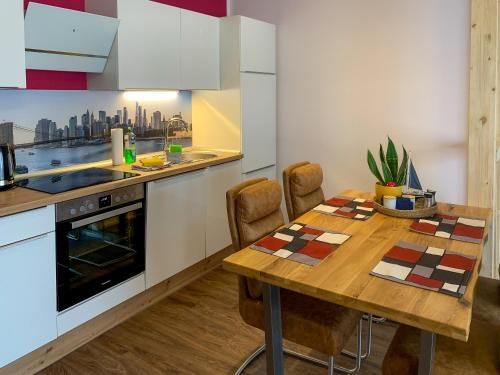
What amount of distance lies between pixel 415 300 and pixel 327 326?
1.69 feet

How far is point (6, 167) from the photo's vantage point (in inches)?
94.9

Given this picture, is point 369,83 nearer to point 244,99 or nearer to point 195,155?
point 244,99

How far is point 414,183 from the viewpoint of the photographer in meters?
2.37

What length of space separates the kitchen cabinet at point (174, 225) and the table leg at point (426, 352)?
6.39 ft

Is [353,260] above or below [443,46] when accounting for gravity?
below

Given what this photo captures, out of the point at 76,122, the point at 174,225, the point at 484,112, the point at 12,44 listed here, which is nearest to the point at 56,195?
the point at 12,44

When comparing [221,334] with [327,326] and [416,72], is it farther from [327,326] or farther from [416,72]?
[416,72]

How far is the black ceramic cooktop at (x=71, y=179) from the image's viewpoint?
98.0 inches

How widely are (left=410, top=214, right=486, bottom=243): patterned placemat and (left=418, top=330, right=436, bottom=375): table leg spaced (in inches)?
25.3

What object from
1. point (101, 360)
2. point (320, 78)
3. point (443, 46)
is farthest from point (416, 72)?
point (101, 360)

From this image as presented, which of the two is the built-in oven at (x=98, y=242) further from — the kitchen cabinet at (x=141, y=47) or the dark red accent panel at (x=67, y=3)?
the dark red accent panel at (x=67, y=3)

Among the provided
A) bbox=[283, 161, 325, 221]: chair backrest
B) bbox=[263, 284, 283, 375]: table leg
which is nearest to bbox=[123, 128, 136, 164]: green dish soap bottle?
bbox=[283, 161, 325, 221]: chair backrest

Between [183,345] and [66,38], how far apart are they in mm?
1917

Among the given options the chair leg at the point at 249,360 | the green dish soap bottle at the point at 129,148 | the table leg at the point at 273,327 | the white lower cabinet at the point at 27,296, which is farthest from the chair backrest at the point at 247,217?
the green dish soap bottle at the point at 129,148
